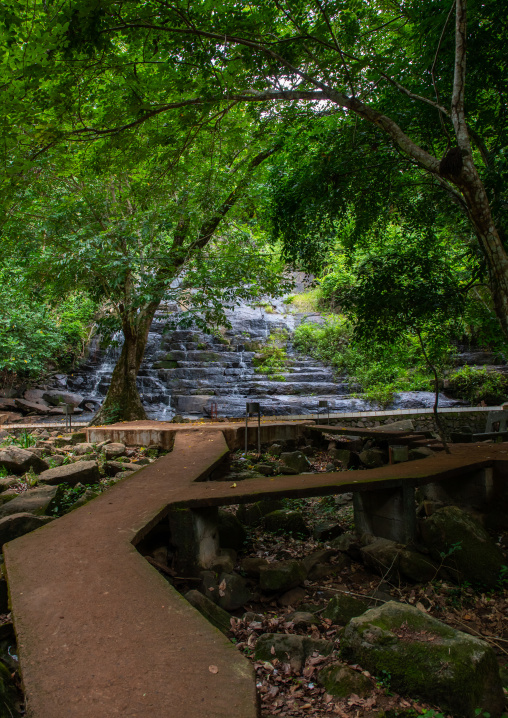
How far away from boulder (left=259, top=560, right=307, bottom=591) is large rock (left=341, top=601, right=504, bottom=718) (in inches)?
47.1

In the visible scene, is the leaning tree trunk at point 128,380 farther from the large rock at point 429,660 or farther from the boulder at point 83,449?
the large rock at point 429,660

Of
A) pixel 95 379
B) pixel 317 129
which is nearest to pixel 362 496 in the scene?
pixel 317 129

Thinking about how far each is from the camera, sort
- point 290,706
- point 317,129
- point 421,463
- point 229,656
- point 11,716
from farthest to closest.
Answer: point 317,129 < point 421,463 < point 290,706 < point 229,656 < point 11,716

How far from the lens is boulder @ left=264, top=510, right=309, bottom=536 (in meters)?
4.87

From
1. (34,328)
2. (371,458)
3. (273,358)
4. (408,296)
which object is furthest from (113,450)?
(273,358)

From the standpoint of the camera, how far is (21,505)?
12.5 feet

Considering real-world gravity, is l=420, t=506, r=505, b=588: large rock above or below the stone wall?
below

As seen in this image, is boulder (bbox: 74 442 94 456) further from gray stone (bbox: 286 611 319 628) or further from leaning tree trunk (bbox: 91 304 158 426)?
gray stone (bbox: 286 611 319 628)

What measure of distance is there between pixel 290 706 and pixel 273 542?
256 centimetres

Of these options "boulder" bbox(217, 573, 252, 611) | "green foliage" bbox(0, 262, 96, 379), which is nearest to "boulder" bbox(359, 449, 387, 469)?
"boulder" bbox(217, 573, 252, 611)

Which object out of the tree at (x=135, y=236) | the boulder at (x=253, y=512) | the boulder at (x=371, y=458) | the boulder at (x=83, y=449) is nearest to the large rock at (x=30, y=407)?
the tree at (x=135, y=236)

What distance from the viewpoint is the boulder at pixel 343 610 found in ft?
9.71

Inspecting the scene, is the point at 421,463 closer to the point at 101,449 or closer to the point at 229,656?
the point at 229,656

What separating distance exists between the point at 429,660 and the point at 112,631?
4.71 ft
